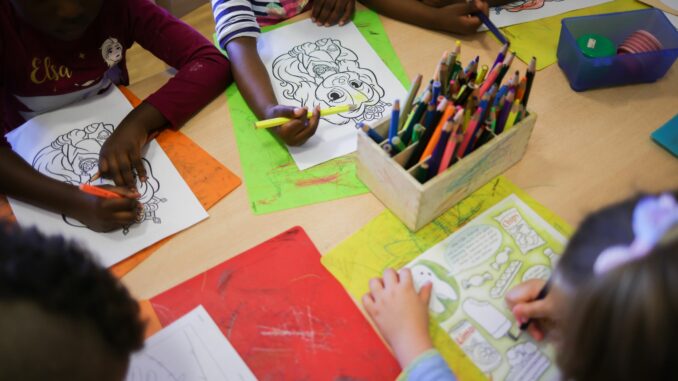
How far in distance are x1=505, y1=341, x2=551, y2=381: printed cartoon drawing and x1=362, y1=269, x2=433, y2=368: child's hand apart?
0.10 meters

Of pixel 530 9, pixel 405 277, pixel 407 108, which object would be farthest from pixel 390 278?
pixel 530 9

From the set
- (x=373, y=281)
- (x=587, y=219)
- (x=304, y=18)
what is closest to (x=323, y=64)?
(x=304, y=18)

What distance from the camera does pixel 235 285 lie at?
0.62 m

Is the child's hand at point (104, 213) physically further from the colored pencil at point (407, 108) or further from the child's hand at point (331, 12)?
the child's hand at point (331, 12)

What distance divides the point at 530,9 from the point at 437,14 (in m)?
Answer: 0.21

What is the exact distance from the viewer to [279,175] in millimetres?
Result: 733

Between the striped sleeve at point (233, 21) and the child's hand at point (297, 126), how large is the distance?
234mm

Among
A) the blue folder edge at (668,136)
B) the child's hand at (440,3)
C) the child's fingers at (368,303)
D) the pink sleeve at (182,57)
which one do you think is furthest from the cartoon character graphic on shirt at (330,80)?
the blue folder edge at (668,136)

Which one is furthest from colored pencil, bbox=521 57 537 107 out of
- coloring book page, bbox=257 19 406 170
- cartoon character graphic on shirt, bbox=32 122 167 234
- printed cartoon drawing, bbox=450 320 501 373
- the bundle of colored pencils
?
cartoon character graphic on shirt, bbox=32 122 167 234

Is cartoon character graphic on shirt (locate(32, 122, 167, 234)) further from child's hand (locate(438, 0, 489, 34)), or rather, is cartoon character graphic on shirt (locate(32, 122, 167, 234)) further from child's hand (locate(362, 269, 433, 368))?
child's hand (locate(438, 0, 489, 34))

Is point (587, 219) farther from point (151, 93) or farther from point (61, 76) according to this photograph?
point (61, 76)

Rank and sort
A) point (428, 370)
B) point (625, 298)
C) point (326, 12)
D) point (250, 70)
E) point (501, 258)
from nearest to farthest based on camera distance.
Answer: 1. point (625, 298)
2. point (428, 370)
3. point (501, 258)
4. point (250, 70)
5. point (326, 12)

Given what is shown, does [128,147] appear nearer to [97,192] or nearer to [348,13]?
[97,192]

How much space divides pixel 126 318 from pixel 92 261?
0.06 m
